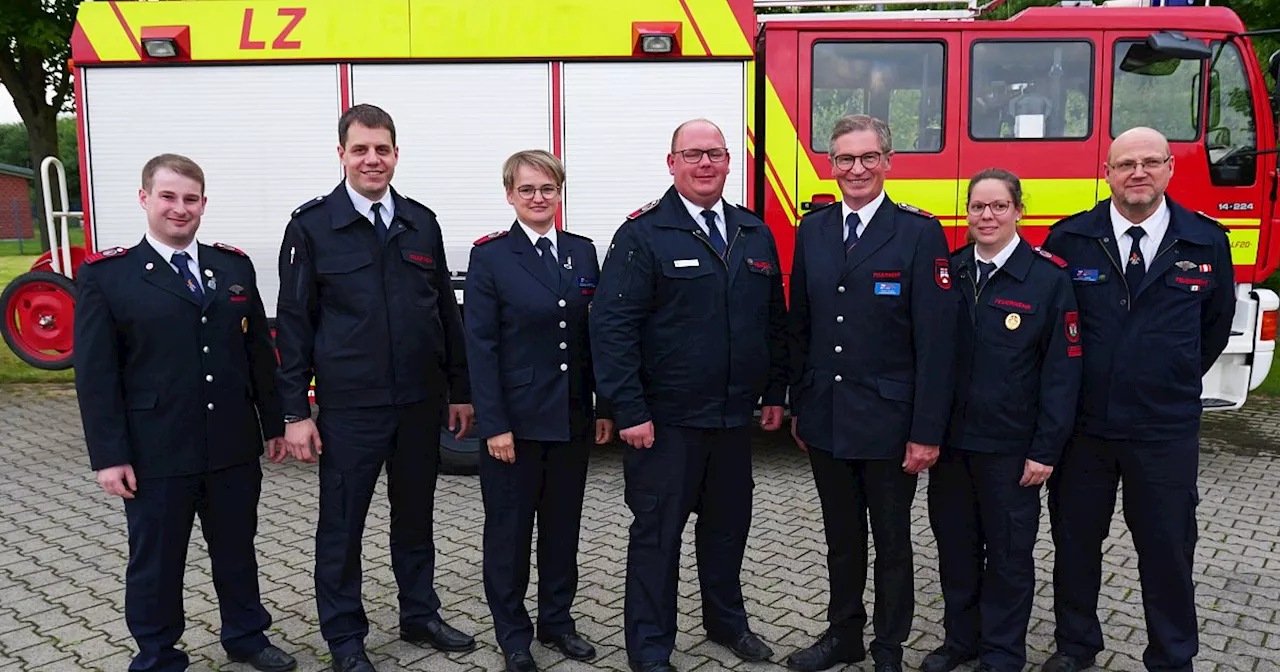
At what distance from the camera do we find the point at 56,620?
3.77 meters

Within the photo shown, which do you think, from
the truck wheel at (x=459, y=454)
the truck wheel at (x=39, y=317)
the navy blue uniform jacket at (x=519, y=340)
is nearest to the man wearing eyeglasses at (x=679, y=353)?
the navy blue uniform jacket at (x=519, y=340)

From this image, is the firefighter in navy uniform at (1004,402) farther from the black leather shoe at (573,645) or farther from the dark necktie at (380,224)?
the dark necktie at (380,224)

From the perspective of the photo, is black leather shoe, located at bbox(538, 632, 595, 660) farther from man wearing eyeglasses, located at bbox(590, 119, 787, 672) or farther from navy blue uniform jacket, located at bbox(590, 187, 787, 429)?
navy blue uniform jacket, located at bbox(590, 187, 787, 429)

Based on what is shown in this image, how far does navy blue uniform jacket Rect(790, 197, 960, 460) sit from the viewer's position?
120 inches

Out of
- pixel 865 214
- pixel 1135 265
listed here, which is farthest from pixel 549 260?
pixel 1135 265

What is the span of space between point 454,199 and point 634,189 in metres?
1.05

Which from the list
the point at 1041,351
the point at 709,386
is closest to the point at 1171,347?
the point at 1041,351

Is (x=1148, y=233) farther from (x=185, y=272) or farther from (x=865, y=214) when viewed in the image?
(x=185, y=272)

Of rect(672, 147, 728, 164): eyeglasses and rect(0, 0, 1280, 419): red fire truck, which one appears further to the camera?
rect(0, 0, 1280, 419): red fire truck

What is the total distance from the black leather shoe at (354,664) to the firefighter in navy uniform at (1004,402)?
6.78 ft

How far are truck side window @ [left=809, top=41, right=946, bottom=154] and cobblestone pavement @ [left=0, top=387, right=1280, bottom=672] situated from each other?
214 centimetres

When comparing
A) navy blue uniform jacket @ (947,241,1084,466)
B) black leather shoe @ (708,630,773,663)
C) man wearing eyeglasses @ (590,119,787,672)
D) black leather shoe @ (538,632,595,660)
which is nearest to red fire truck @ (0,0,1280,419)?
man wearing eyeglasses @ (590,119,787,672)

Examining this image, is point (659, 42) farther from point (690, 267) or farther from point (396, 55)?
point (690, 267)

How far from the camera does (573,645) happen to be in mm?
3441
